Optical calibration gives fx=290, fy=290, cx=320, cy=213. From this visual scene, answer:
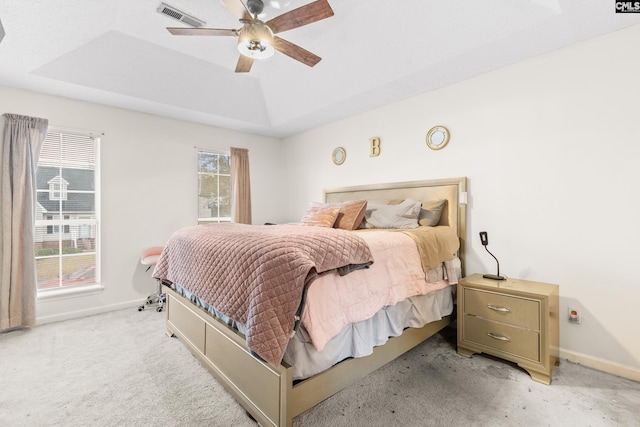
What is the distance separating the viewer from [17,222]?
2906mm

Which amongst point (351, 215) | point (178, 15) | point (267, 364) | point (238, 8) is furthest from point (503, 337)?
point (178, 15)

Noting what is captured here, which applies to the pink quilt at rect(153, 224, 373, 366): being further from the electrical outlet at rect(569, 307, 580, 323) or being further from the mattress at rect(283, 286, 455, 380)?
the electrical outlet at rect(569, 307, 580, 323)

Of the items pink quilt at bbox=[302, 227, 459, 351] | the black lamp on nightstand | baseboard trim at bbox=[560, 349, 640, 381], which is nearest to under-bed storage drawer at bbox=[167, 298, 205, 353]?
pink quilt at bbox=[302, 227, 459, 351]

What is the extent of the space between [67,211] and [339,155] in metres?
3.43

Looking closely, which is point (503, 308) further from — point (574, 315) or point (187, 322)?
point (187, 322)

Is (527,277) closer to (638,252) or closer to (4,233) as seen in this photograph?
(638,252)

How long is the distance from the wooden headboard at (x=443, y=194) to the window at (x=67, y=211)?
3397 mm

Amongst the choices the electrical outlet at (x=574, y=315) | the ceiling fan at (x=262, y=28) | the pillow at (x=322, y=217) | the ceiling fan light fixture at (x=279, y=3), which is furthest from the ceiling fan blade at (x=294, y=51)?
the electrical outlet at (x=574, y=315)

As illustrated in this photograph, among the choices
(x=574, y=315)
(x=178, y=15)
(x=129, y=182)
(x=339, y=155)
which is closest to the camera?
(x=574, y=315)

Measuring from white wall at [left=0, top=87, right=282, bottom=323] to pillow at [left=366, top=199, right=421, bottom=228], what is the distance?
2696mm

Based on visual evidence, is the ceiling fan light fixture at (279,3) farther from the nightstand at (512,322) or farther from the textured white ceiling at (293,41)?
the nightstand at (512,322)

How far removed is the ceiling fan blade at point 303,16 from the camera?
1845 mm

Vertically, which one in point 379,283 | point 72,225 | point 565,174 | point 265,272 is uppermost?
point 565,174

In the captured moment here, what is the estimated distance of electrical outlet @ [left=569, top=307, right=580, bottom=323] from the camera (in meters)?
2.27
